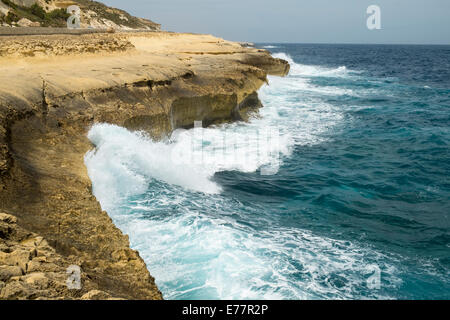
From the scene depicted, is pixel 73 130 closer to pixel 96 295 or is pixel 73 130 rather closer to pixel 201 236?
pixel 201 236

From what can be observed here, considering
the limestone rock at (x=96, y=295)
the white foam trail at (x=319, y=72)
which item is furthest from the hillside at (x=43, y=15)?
the limestone rock at (x=96, y=295)

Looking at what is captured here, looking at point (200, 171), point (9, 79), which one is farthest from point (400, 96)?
point (9, 79)

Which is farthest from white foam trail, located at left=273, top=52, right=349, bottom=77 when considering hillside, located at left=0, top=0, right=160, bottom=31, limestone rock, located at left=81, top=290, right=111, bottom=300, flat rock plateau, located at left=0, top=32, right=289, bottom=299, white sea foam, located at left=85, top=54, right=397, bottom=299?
limestone rock, located at left=81, top=290, right=111, bottom=300

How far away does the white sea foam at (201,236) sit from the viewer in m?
5.19

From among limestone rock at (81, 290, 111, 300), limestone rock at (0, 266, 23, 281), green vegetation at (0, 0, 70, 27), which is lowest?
limestone rock at (81, 290, 111, 300)

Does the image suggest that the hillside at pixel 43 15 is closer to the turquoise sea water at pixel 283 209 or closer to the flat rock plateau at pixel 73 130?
the flat rock plateau at pixel 73 130

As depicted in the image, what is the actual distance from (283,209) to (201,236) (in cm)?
240

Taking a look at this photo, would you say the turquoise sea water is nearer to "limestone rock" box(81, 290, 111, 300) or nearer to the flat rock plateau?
the flat rock plateau

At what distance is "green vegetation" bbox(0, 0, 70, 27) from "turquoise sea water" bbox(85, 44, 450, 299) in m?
21.9

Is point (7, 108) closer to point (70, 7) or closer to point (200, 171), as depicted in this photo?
point (200, 171)

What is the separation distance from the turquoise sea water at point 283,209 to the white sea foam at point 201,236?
2cm

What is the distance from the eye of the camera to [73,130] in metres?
7.38

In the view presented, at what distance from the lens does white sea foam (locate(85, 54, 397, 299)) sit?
204 inches

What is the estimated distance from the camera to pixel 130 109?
9.37m
